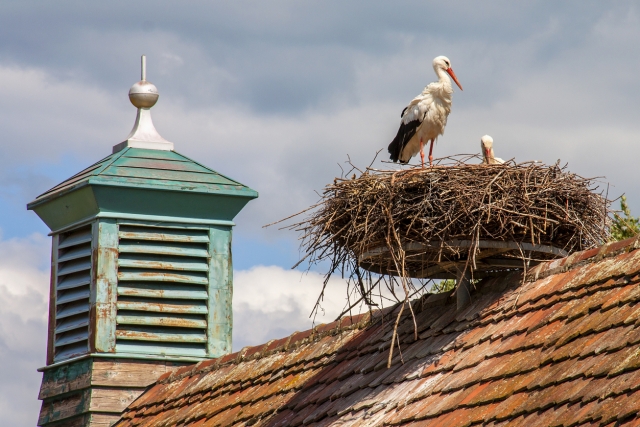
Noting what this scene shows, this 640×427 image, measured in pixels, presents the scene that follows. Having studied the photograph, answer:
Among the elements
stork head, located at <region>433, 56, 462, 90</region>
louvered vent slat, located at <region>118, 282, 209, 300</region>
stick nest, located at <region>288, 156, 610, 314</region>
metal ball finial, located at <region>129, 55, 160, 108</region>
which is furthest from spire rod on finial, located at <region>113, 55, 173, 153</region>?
stick nest, located at <region>288, 156, 610, 314</region>

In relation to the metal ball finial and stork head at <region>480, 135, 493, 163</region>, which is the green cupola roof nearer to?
the metal ball finial

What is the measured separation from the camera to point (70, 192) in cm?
1078

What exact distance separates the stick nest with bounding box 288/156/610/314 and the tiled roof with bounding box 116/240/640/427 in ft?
0.93

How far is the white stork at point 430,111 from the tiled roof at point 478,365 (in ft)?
7.52

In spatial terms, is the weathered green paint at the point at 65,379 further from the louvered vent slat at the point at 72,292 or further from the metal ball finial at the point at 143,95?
the metal ball finial at the point at 143,95

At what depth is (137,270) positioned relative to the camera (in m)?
10.7

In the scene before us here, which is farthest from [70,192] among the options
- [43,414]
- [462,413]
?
[462,413]

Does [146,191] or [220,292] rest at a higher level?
[146,191]

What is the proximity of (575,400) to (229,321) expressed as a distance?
19.8 ft

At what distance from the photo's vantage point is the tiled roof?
5.43 meters

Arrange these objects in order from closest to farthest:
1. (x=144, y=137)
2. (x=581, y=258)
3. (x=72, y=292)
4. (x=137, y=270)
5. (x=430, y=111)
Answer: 1. (x=581, y=258)
2. (x=430, y=111)
3. (x=137, y=270)
4. (x=72, y=292)
5. (x=144, y=137)

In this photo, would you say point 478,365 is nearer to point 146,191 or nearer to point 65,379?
point 146,191

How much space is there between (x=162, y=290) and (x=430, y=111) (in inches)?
115

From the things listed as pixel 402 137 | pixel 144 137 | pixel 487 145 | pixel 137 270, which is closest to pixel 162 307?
pixel 137 270
